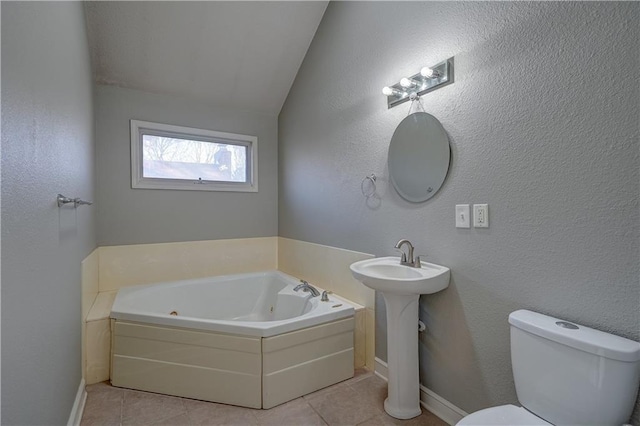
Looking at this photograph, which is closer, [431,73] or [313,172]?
[431,73]

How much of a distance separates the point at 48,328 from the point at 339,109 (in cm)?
221

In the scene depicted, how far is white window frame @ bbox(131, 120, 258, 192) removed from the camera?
2.81 meters

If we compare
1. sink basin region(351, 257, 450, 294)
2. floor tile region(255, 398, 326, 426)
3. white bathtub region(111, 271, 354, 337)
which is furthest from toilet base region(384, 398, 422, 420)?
sink basin region(351, 257, 450, 294)

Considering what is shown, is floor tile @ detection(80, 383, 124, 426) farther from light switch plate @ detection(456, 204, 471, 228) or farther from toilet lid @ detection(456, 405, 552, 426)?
light switch plate @ detection(456, 204, 471, 228)

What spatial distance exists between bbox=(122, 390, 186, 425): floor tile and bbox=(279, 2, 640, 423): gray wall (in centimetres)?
134

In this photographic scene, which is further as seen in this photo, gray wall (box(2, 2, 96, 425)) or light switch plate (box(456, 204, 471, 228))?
light switch plate (box(456, 204, 471, 228))

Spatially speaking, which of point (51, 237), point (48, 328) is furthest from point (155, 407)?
point (51, 237)

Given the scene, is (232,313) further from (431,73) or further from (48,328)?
(431,73)

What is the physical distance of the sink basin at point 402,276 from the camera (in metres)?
1.51

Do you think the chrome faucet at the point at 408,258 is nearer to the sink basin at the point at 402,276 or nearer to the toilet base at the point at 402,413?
the sink basin at the point at 402,276

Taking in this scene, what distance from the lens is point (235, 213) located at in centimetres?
328

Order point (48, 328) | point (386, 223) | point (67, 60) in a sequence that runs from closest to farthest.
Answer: point (48, 328)
point (67, 60)
point (386, 223)

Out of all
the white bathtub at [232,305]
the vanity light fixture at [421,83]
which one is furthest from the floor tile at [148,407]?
the vanity light fixture at [421,83]

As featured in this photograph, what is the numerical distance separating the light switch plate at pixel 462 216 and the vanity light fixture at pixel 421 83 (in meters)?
0.68
